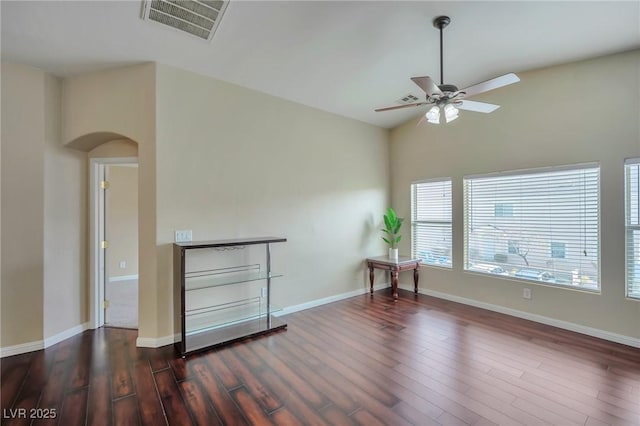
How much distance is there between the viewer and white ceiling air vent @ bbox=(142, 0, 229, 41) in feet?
7.70

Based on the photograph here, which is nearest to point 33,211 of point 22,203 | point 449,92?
point 22,203

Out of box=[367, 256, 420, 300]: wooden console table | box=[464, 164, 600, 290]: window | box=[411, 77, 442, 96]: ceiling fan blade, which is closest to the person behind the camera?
box=[411, 77, 442, 96]: ceiling fan blade

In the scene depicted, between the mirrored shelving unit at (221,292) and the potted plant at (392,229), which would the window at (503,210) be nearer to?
the potted plant at (392,229)

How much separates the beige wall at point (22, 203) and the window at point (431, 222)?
5.16 meters

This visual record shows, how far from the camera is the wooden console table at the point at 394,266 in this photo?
464cm

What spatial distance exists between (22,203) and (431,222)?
17.7 feet

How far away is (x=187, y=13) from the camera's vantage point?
2451mm

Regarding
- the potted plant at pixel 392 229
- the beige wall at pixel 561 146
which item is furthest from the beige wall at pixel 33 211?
the beige wall at pixel 561 146

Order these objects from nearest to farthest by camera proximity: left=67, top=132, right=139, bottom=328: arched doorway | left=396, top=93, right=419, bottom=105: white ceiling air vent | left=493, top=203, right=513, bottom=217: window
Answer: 1. left=67, top=132, right=139, bottom=328: arched doorway
2. left=493, top=203, right=513, bottom=217: window
3. left=396, top=93, right=419, bottom=105: white ceiling air vent

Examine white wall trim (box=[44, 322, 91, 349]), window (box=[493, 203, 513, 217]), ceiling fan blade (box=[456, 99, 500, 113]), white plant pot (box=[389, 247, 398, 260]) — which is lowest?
white wall trim (box=[44, 322, 91, 349])

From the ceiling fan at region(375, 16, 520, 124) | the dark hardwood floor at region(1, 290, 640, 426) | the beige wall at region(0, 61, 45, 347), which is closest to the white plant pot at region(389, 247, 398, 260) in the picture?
the dark hardwood floor at region(1, 290, 640, 426)

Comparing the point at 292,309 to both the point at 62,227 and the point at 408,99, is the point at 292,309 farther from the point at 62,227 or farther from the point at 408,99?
the point at 408,99

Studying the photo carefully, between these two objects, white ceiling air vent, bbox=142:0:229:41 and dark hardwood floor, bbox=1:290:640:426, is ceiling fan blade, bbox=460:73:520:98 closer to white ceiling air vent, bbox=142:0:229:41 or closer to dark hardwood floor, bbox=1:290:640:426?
white ceiling air vent, bbox=142:0:229:41

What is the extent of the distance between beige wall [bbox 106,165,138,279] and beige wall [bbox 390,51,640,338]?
6168 mm
